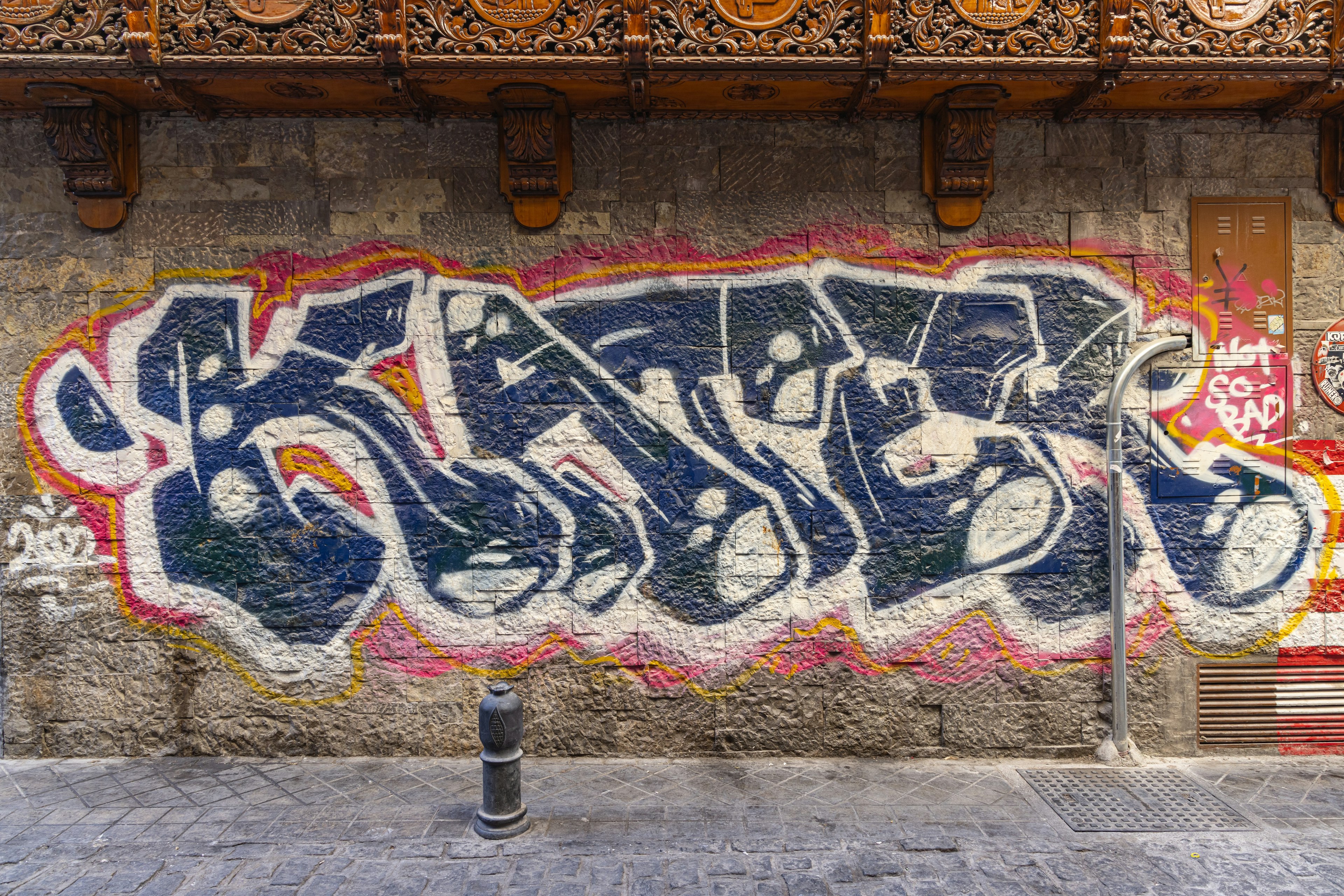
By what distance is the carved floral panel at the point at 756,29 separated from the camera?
12.8ft

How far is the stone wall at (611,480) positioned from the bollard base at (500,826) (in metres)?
0.84

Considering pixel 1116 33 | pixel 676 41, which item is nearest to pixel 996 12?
pixel 1116 33

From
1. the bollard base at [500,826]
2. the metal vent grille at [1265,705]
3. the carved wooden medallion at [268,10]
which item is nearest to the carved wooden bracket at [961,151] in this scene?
the metal vent grille at [1265,705]

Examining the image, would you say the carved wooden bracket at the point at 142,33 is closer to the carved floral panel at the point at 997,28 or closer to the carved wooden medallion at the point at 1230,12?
the carved floral panel at the point at 997,28

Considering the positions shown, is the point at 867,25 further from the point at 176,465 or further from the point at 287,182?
the point at 176,465

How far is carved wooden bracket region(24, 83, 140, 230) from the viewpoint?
419 cm

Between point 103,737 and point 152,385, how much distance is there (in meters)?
2.14

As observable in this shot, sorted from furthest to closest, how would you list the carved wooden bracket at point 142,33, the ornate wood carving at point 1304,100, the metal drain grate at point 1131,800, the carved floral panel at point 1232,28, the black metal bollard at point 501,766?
the ornate wood carving at point 1304,100 → the carved floral panel at point 1232,28 → the carved wooden bracket at point 142,33 → the metal drain grate at point 1131,800 → the black metal bollard at point 501,766

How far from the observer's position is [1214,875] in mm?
3264

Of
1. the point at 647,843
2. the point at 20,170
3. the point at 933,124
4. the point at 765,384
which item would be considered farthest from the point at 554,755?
the point at 20,170

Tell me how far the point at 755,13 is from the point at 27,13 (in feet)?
12.5

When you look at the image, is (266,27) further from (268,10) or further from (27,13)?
(27,13)

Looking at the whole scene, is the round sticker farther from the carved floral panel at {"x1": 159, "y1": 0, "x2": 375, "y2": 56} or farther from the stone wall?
the carved floral panel at {"x1": 159, "y1": 0, "x2": 375, "y2": 56}

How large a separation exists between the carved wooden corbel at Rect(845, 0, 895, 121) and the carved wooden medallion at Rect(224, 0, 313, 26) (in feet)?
9.53
